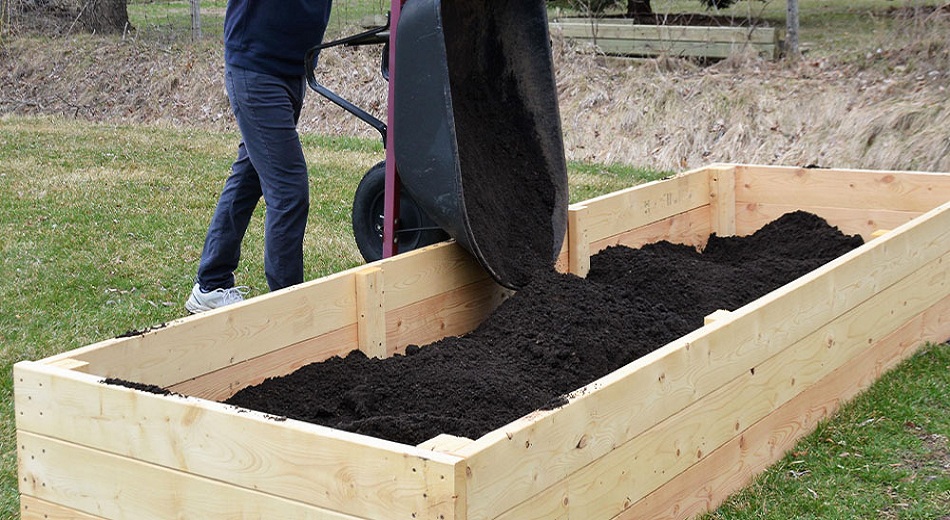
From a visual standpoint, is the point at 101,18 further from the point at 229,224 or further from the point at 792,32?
the point at 229,224

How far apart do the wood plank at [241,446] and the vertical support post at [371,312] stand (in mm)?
1298

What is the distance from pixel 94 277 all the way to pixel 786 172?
384 centimetres

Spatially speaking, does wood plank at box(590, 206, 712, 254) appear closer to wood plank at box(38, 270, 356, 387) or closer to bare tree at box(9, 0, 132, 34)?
wood plank at box(38, 270, 356, 387)

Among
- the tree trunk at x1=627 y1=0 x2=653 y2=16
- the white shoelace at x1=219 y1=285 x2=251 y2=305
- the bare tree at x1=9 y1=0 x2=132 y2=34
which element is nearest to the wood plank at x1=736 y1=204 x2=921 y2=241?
the white shoelace at x1=219 y1=285 x2=251 y2=305

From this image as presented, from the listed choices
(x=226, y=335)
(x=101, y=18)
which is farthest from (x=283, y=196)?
(x=101, y=18)

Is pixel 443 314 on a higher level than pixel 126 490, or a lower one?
lower

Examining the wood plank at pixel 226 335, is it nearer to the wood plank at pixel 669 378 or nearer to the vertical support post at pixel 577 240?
the wood plank at pixel 669 378

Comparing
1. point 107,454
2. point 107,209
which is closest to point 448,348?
point 107,454

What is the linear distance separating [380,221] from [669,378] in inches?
93.0

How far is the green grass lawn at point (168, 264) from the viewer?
11.9 ft

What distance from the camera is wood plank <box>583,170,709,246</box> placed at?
5359mm

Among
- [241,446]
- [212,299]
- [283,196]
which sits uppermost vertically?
[283,196]

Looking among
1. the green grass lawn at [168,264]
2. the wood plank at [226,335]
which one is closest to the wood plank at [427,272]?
the wood plank at [226,335]

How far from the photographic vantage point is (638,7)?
544 inches
